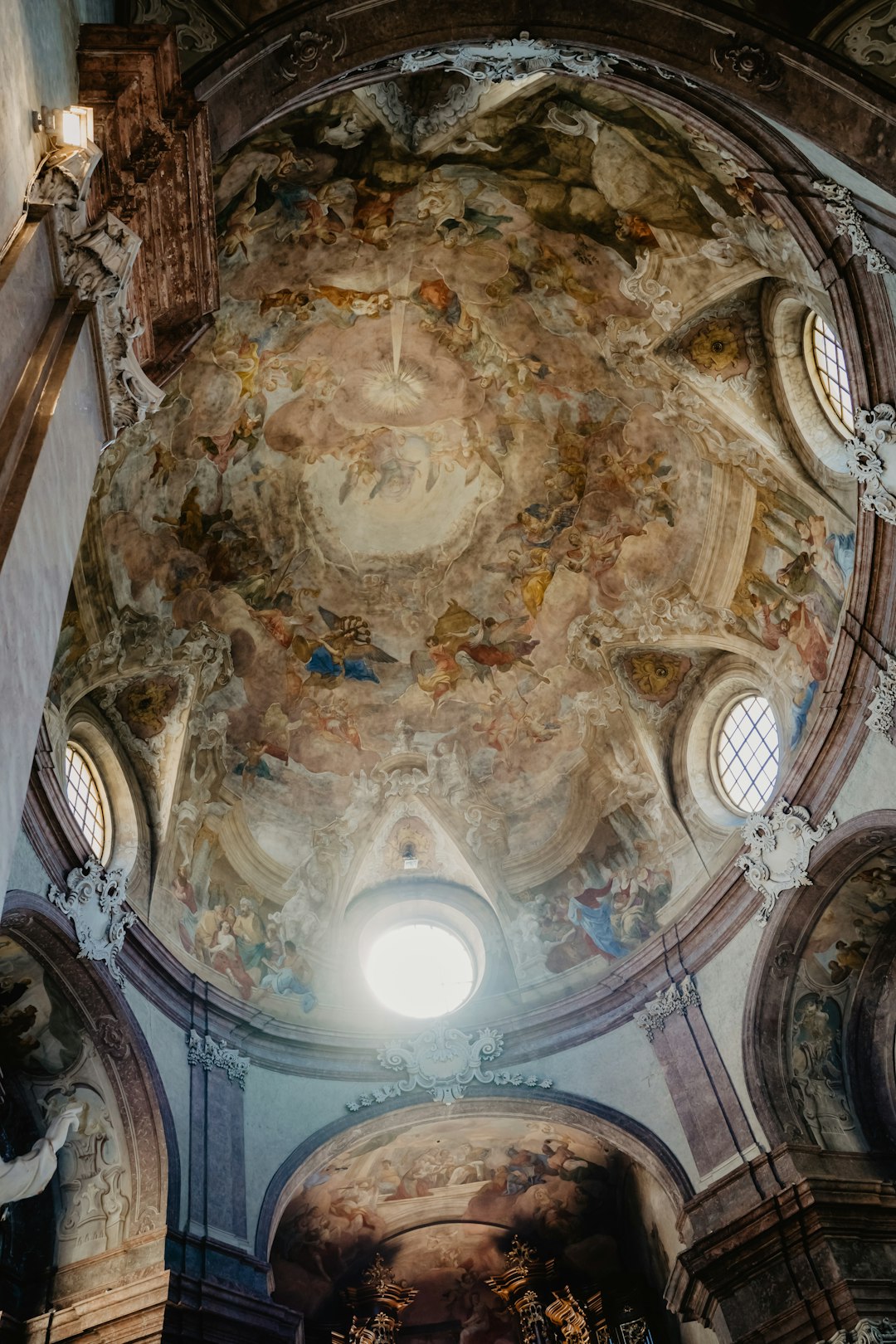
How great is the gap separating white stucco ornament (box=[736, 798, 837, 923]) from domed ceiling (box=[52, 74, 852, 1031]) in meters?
1.39

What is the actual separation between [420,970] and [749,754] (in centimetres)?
612

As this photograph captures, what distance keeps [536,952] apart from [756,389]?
881 cm

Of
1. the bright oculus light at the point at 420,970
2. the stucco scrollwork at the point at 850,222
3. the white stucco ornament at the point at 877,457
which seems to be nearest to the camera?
the stucco scrollwork at the point at 850,222

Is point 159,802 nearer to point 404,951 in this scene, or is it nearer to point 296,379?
point 404,951

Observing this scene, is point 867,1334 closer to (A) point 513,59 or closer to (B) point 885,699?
(B) point 885,699

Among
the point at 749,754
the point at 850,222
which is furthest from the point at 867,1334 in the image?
the point at 850,222

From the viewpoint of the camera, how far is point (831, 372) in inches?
559

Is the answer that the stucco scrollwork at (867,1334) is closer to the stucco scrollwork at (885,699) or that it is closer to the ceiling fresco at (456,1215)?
the ceiling fresco at (456,1215)

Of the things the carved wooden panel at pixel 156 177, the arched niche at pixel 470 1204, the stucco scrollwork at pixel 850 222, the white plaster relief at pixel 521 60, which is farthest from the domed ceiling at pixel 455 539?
the carved wooden panel at pixel 156 177

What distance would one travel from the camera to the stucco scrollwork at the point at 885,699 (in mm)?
13328

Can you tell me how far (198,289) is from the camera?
9711 millimetres

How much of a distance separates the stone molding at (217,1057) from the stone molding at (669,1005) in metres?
5.39

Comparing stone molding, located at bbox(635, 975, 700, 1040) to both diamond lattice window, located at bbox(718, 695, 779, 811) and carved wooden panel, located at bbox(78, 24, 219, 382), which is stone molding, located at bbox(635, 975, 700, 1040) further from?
carved wooden panel, located at bbox(78, 24, 219, 382)

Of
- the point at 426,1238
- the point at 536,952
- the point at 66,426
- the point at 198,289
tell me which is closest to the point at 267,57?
the point at 198,289
